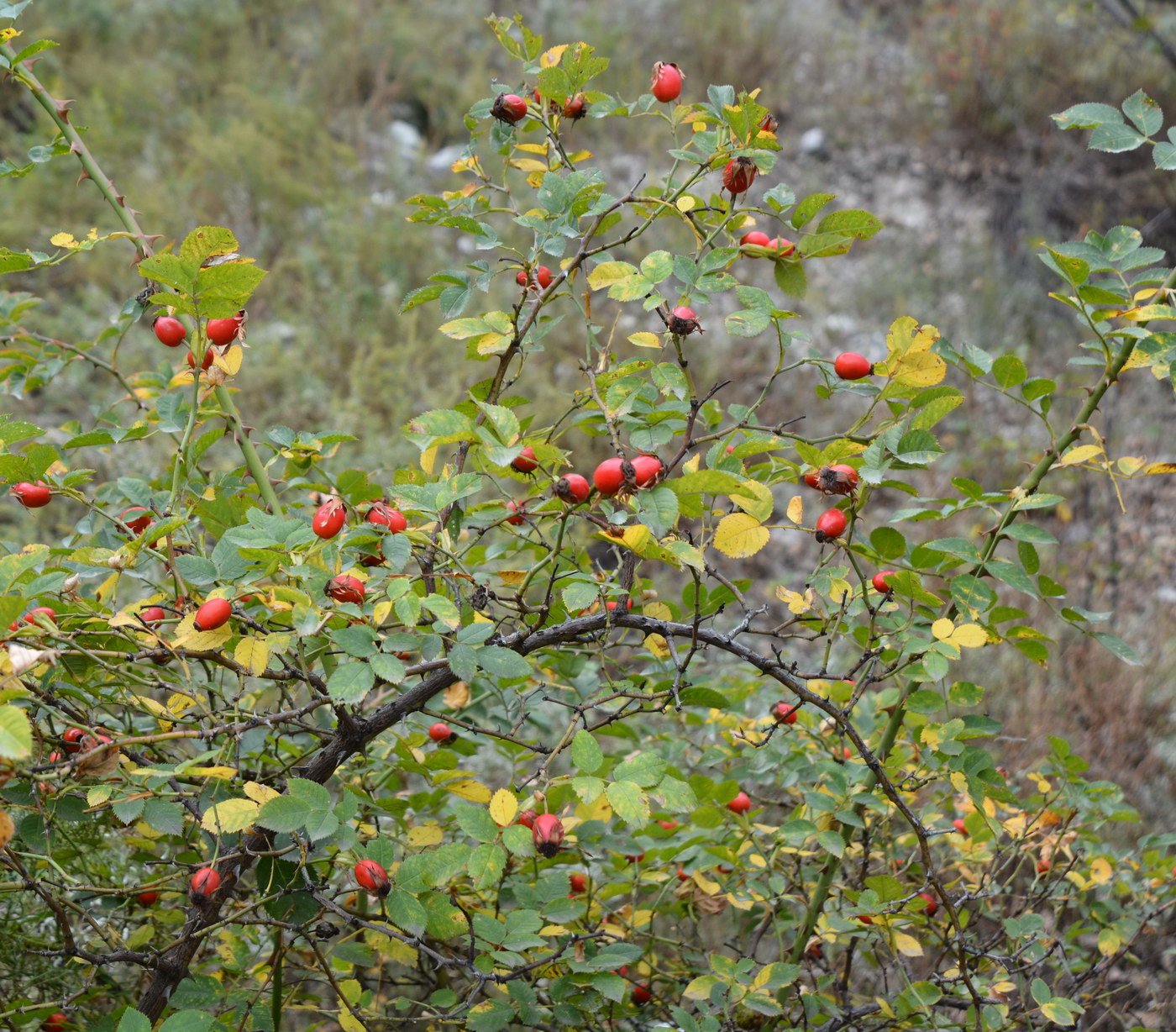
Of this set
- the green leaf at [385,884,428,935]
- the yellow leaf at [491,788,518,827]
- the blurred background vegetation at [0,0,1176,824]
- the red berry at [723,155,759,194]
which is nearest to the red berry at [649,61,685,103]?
the red berry at [723,155,759,194]

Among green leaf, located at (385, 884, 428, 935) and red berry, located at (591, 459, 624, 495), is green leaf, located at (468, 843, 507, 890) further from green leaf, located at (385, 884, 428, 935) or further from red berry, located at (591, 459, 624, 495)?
red berry, located at (591, 459, 624, 495)

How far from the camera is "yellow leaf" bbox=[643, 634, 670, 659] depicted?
1.02 meters

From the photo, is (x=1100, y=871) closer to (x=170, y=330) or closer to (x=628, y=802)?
(x=628, y=802)

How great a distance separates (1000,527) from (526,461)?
51 cm

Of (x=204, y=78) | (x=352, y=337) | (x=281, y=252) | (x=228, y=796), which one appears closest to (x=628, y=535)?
(x=228, y=796)

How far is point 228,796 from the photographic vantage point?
0.90 metres

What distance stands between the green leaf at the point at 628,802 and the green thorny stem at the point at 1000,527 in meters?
0.38

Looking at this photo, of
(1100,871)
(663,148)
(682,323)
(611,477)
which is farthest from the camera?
(663,148)

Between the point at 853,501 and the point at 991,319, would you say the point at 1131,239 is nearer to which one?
the point at 853,501

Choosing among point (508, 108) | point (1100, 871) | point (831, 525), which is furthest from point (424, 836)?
point (1100, 871)

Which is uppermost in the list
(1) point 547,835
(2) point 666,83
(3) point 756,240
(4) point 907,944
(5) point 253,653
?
(2) point 666,83

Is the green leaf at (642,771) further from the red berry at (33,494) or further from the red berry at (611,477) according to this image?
the red berry at (33,494)

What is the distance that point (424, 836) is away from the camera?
0.95 m

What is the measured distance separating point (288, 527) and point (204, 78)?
5.14m
